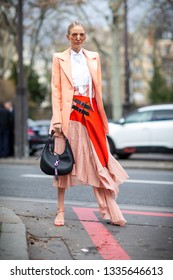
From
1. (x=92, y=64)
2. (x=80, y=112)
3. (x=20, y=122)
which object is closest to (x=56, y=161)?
(x=80, y=112)

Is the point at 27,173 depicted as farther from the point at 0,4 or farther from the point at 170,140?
the point at 0,4

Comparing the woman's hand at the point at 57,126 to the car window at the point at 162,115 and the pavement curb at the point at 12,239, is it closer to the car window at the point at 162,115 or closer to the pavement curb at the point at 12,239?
the pavement curb at the point at 12,239

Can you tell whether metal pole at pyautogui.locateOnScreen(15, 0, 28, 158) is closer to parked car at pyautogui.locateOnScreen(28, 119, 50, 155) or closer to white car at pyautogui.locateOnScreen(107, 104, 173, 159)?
parked car at pyautogui.locateOnScreen(28, 119, 50, 155)

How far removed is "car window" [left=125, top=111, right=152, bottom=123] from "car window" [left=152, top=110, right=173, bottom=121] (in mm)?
158

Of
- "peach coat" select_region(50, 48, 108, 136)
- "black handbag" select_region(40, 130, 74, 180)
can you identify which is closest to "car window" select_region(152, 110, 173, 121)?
"peach coat" select_region(50, 48, 108, 136)

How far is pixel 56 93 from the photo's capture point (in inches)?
239

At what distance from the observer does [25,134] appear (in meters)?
18.5

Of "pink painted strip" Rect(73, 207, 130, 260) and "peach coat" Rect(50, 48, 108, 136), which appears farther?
"peach coat" Rect(50, 48, 108, 136)

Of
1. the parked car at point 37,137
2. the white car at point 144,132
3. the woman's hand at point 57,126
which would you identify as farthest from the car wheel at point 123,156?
the woman's hand at point 57,126

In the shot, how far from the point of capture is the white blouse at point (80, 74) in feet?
20.1

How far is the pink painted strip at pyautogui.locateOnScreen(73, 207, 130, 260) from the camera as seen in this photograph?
5.28 metres

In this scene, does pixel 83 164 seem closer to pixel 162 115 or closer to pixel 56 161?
pixel 56 161

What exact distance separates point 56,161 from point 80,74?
888 millimetres

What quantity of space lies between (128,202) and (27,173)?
4560mm
